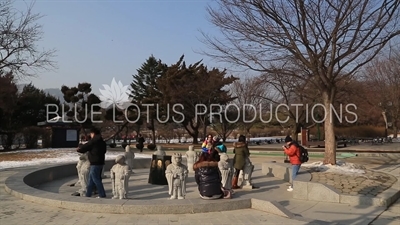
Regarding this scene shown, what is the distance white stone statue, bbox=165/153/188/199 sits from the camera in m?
9.05

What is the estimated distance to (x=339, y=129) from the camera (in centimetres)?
5294

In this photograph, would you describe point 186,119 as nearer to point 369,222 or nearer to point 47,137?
point 47,137

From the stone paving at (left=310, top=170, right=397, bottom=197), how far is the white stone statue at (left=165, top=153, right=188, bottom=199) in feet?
13.1

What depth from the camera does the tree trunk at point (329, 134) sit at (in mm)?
14805

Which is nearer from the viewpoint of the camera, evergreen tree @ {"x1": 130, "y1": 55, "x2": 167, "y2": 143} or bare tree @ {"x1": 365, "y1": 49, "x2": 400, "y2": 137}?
bare tree @ {"x1": 365, "y1": 49, "x2": 400, "y2": 137}

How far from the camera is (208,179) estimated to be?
28.7 feet

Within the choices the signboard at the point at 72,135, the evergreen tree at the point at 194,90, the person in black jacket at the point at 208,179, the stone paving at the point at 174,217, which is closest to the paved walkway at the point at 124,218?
the stone paving at the point at 174,217

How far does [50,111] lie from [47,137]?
9.56 meters

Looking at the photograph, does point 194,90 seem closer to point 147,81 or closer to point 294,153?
point 147,81

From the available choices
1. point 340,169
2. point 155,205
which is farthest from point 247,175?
point 155,205

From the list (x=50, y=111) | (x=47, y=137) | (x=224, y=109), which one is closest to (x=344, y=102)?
(x=224, y=109)

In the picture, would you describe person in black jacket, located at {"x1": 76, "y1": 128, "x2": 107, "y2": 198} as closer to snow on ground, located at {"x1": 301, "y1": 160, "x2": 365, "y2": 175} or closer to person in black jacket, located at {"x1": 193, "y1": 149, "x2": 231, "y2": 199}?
person in black jacket, located at {"x1": 193, "y1": 149, "x2": 231, "y2": 199}

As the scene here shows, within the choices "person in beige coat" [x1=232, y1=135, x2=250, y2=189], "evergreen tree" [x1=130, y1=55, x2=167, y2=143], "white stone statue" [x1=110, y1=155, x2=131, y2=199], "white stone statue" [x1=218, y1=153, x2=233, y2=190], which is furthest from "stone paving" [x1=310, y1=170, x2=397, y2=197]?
"evergreen tree" [x1=130, y1=55, x2=167, y2=143]

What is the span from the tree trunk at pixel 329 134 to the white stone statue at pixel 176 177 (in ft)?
24.8
